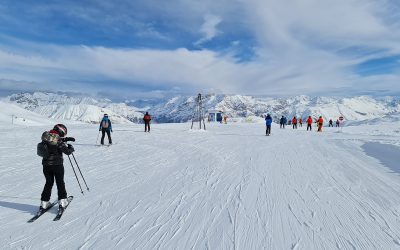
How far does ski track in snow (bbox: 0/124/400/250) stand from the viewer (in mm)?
5461

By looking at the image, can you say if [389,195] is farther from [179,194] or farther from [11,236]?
[11,236]

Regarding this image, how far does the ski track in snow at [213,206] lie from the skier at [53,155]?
463 mm

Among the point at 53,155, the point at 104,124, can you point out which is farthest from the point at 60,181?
the point at 104,124

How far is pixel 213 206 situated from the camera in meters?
7.20

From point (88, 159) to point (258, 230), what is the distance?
10.6m

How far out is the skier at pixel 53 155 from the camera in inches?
259

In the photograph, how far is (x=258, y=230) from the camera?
5.80 metres

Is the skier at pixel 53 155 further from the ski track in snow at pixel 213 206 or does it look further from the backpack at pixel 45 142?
the ski track in snow at pixel 213 206

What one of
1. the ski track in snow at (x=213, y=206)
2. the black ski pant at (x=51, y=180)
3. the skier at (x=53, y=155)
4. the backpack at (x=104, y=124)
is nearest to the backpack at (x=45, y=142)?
the skier at (x=53, y=155)

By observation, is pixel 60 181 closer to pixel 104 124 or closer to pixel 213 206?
pixel 213 206

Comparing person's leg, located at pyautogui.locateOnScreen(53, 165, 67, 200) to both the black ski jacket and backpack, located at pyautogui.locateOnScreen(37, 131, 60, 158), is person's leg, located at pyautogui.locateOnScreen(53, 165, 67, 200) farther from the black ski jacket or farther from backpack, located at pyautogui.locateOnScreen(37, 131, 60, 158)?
backpack, located at pyautogui.locateOnScreen(37, 131, 60, 158)

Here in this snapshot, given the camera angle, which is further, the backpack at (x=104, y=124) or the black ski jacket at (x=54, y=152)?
the backpack at (x=104, y=124)

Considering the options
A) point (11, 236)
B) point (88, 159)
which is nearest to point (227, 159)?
point (88, 159)

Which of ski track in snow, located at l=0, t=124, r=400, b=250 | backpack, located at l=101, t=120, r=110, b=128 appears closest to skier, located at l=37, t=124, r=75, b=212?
ski track in snow, located at l=0, t=124, r=400, b=250
